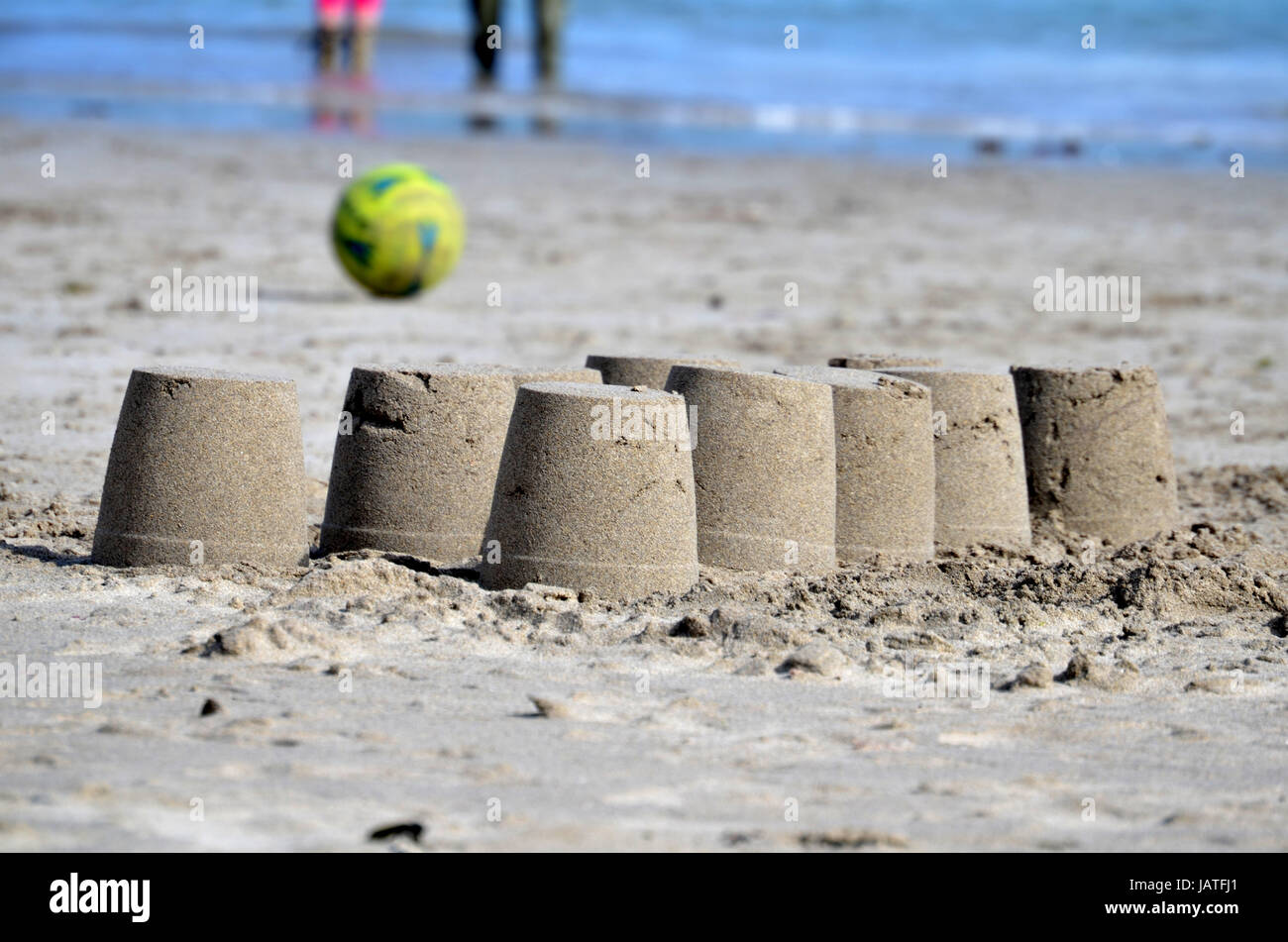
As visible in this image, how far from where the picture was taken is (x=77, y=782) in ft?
13.3

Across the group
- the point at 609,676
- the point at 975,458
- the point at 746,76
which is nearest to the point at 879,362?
the point at 975,458

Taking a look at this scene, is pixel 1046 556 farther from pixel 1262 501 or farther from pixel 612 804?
pixel 612 804

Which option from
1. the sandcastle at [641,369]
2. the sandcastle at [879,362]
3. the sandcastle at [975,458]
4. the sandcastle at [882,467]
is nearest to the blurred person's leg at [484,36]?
the sandcastle at [879,362]

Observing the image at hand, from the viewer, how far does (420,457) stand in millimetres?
6391

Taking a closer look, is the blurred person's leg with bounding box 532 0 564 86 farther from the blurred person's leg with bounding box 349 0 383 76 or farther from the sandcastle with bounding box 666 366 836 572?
the sandcastle with bounding box 666 366 836 572

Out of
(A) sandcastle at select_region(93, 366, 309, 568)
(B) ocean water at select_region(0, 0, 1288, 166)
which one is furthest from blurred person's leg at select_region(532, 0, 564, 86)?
(A) sandcastle at select_region(93, 366, 309, 568)

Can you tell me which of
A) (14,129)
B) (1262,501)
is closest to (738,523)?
(1262,501)

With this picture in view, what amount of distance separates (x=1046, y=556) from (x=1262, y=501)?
1.89 m

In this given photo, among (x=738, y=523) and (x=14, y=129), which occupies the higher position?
(x=14, y=129)

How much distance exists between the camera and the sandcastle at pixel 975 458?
7.02 meters

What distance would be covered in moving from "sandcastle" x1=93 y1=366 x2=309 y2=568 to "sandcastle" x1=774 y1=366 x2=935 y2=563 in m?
1.90

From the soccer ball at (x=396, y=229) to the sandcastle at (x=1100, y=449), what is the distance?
15.3ft

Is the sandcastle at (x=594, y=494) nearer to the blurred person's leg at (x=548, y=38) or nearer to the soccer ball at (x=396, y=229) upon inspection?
the soccer ball at (x=396, y=229)

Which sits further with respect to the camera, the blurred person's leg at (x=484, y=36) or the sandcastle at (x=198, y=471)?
the blurred person's leg at (x=484, y=36)
